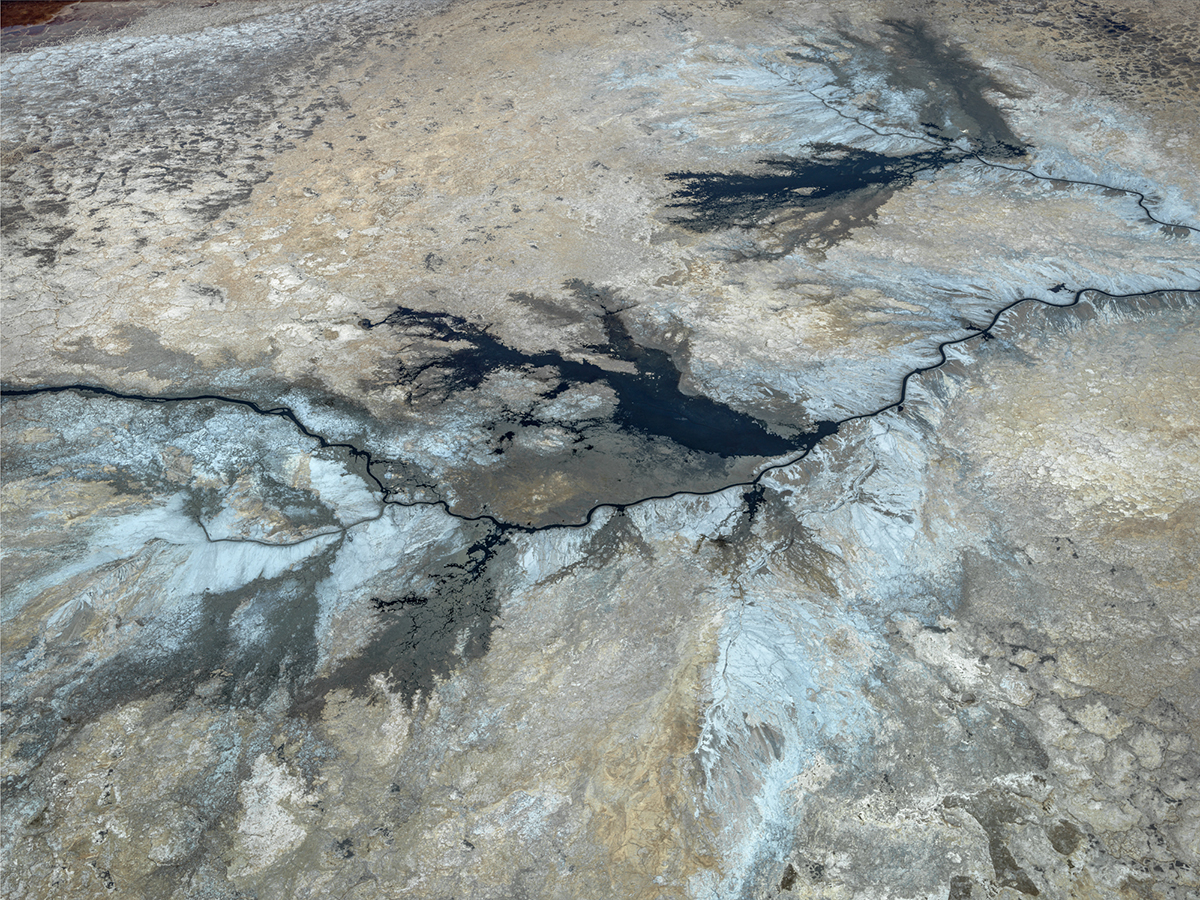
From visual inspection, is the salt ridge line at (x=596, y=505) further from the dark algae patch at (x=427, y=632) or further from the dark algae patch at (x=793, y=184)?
the dark algae patch at (x=793, y=184)

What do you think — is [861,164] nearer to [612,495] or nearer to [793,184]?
[793,184]

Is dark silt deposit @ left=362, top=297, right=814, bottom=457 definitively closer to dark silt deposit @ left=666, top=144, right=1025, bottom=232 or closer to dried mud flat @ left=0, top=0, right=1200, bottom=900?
dried mud flat @ left=0, top=0, right=1200, bottom=900

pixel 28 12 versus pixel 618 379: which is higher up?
pixel 28 12

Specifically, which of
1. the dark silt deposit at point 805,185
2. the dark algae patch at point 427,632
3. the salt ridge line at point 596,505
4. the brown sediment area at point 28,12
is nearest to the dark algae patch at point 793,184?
Answer: the dark silt deposit at point 805,185

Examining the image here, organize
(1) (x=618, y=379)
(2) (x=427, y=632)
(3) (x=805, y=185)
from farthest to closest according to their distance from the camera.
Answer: (3) (x=805, y=185) → (1) (x=618, y=379) → (2) (x=427, y=632)

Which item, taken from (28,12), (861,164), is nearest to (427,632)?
(861,164)

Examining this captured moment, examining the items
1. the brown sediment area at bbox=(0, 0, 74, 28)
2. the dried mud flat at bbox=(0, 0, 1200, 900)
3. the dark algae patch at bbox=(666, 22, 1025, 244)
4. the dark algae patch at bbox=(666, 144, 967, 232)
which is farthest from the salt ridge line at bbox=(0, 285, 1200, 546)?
the brown sediment area at bbox=(0, 0, 74, 28)

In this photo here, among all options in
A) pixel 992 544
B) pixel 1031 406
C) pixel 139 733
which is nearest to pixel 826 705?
pixel 992 544
